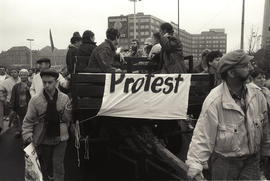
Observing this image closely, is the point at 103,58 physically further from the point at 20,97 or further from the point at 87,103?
the point at 20,97

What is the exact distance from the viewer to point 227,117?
3.21m

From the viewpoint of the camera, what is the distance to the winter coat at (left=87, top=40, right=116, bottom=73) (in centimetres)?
671

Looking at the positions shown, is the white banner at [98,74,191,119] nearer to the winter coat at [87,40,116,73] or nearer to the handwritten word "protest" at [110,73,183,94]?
the handwritten word "protest" at [110,73,183,94]

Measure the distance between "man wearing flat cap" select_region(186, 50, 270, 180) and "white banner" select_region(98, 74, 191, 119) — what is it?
8.63 ft

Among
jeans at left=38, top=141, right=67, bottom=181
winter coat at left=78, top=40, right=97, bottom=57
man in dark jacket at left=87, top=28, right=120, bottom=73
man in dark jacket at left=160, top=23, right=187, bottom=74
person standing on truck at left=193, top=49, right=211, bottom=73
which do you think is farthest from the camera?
winter coat at left=78, top=40, right=97, bottom=57

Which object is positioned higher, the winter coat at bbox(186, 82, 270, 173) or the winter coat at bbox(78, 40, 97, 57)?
the winter coat at bbox(78, 40, 97, 57)

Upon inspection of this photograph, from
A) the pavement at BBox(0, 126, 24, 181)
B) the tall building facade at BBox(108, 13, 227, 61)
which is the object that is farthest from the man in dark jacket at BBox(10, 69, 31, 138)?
the tall building facade at BBox(108, 13, 227, 61)

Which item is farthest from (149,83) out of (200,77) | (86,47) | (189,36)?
(189,36)

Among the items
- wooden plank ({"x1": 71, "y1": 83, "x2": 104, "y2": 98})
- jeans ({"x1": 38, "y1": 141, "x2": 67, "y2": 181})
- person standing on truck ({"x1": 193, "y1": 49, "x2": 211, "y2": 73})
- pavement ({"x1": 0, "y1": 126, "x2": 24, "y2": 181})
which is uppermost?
person standing on truck ({"x1": 193, "y1": 49, "x2": 211, "y2": 73})

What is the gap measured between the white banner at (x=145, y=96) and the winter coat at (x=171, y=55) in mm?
841

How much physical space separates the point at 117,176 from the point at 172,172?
0.89m

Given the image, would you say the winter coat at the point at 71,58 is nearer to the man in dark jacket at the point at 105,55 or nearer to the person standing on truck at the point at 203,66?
the man in dark jacket at the point at 105,55

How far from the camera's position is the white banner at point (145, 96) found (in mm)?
5871

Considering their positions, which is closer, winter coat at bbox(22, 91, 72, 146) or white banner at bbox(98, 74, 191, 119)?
winter coat at bbox(22, 91, 72, 146)
